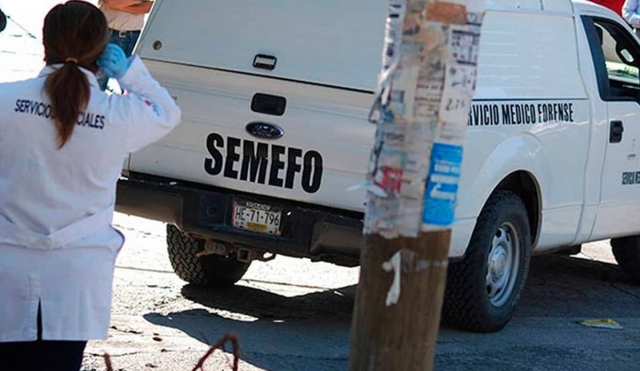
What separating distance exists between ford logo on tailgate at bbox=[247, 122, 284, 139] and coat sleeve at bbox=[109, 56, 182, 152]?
2879 mm

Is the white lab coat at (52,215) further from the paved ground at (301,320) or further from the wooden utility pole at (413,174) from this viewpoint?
the paved ground at (301,320)

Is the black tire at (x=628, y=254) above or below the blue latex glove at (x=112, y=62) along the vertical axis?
below

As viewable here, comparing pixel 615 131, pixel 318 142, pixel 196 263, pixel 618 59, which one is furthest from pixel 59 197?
pixel 618 59

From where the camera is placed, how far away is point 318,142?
714 centimetres

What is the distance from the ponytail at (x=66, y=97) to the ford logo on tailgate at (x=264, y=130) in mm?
3203

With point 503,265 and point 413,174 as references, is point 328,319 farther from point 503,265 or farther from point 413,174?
point 413,174

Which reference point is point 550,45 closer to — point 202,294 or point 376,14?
point 376,14

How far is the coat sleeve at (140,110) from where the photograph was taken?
413 centimetres

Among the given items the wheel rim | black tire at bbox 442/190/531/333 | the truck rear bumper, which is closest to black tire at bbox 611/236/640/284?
black tire at bbox 442/190/531/333

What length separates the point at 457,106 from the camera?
3.49 meters

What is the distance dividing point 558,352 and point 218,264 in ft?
7.13

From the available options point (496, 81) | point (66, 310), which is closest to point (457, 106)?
point (66, 310)

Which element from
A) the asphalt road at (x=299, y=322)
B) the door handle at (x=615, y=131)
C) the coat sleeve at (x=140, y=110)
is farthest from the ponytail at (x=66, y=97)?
the door handle at (x=615, y=131)

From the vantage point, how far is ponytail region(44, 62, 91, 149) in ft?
13.1
